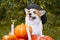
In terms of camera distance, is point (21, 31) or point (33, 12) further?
point (33, 12)

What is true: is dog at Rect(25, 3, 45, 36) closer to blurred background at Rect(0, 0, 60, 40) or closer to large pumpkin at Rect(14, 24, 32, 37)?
large pumpkin at Rect(14, 24, 32, 37)

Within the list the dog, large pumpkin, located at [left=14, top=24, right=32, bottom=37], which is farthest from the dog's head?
large pumpkin, located at [left=14, top=24, right=32, bottom=37]

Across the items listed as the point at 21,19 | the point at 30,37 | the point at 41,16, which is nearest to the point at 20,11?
the point at 21,19

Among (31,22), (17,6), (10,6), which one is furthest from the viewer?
(10,6)

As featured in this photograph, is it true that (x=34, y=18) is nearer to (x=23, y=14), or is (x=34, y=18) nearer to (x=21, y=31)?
(x=21, y=31)

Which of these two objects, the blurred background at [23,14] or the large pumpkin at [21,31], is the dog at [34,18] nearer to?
the large pumpkin at [21,31]

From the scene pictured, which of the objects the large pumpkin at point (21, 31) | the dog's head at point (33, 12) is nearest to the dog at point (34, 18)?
the dog's head at point (33, 12)

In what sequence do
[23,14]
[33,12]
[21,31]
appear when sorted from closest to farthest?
1. [21,31]
2. [33,12]
3. [23,14]

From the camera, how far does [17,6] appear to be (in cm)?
592

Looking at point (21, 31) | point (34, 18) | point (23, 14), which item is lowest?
point (21, 31)

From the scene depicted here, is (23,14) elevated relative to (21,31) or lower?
elevated

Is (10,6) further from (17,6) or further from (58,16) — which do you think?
(58,16)

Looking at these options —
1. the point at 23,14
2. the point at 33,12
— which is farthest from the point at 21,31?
the point at 23,14

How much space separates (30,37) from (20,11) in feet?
13.2
